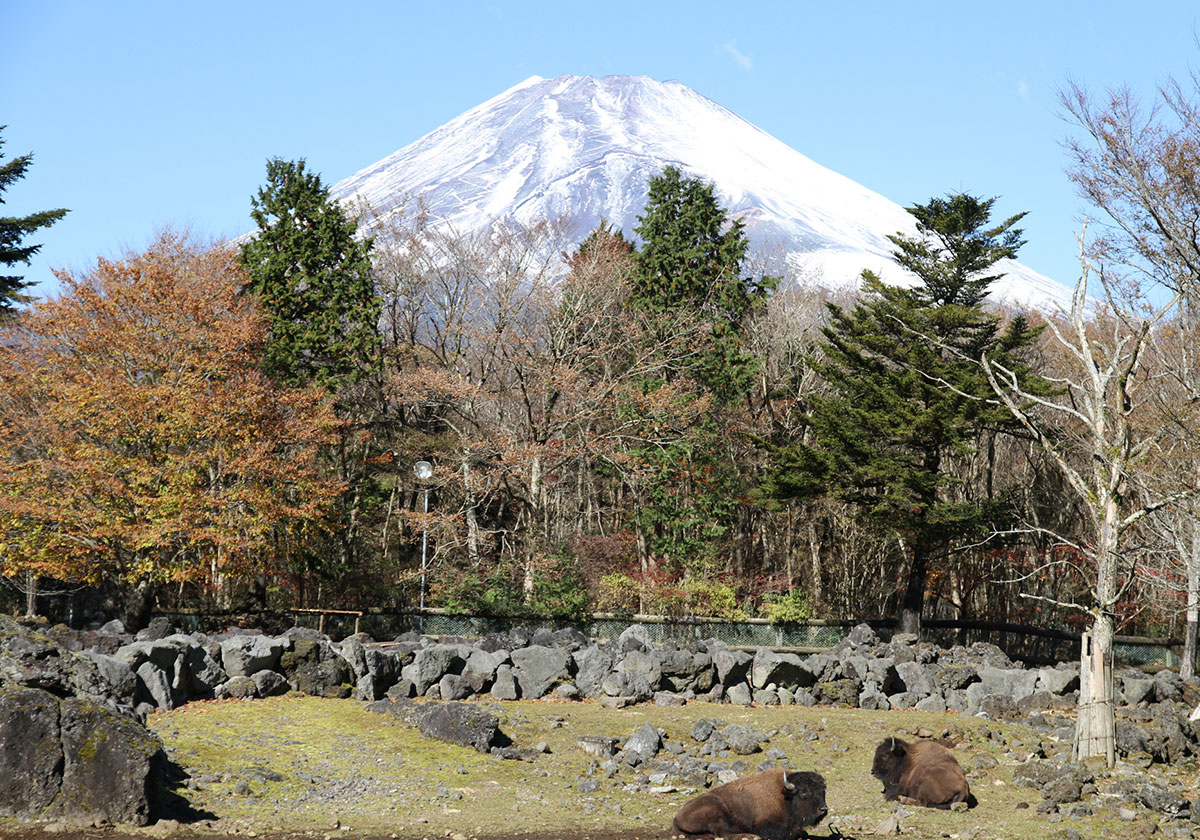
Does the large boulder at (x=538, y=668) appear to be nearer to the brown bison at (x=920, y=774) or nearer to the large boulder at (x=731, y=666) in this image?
the large boulder at (x=731, y=666)

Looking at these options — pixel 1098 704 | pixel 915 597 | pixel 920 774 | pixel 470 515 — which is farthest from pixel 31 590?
pixel 1098 704

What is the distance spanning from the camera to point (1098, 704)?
1046 cm

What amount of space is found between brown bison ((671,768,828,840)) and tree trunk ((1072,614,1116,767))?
13.4 ft

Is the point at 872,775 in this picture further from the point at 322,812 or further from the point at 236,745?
the point at 236,745

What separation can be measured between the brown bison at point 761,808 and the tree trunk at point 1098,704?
13.4 feet

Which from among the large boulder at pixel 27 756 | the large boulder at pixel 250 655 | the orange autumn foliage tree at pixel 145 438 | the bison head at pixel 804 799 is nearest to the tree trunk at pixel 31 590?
the orange autumn foliage tree at pixel 145 438

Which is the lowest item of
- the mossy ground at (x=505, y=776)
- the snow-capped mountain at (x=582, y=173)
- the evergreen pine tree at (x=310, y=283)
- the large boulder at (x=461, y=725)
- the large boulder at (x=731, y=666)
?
the mossy ground at (x=505, y=776)

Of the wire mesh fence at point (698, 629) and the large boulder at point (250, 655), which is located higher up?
the large boulder at point (250, 655)

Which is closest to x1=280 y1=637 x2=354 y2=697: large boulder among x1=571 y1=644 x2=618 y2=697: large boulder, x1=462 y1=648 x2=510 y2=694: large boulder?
x1=462 y1=648 x2=510 y2=694: large boulder

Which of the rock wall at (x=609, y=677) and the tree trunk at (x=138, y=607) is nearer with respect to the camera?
the rock wall at (x=609, y=677)

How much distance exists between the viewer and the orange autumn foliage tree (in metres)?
17.6

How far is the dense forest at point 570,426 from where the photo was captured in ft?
59.0

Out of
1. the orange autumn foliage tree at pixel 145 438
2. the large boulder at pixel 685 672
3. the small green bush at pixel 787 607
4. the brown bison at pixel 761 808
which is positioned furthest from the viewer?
the small green bush at pixel 787 607

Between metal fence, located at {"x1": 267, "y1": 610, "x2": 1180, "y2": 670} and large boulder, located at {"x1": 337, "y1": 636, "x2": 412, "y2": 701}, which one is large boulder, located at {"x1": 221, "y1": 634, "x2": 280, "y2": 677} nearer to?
large boulder, located at {"x1": 337, "y1": 636, "x2": 412, "y2": 701}
